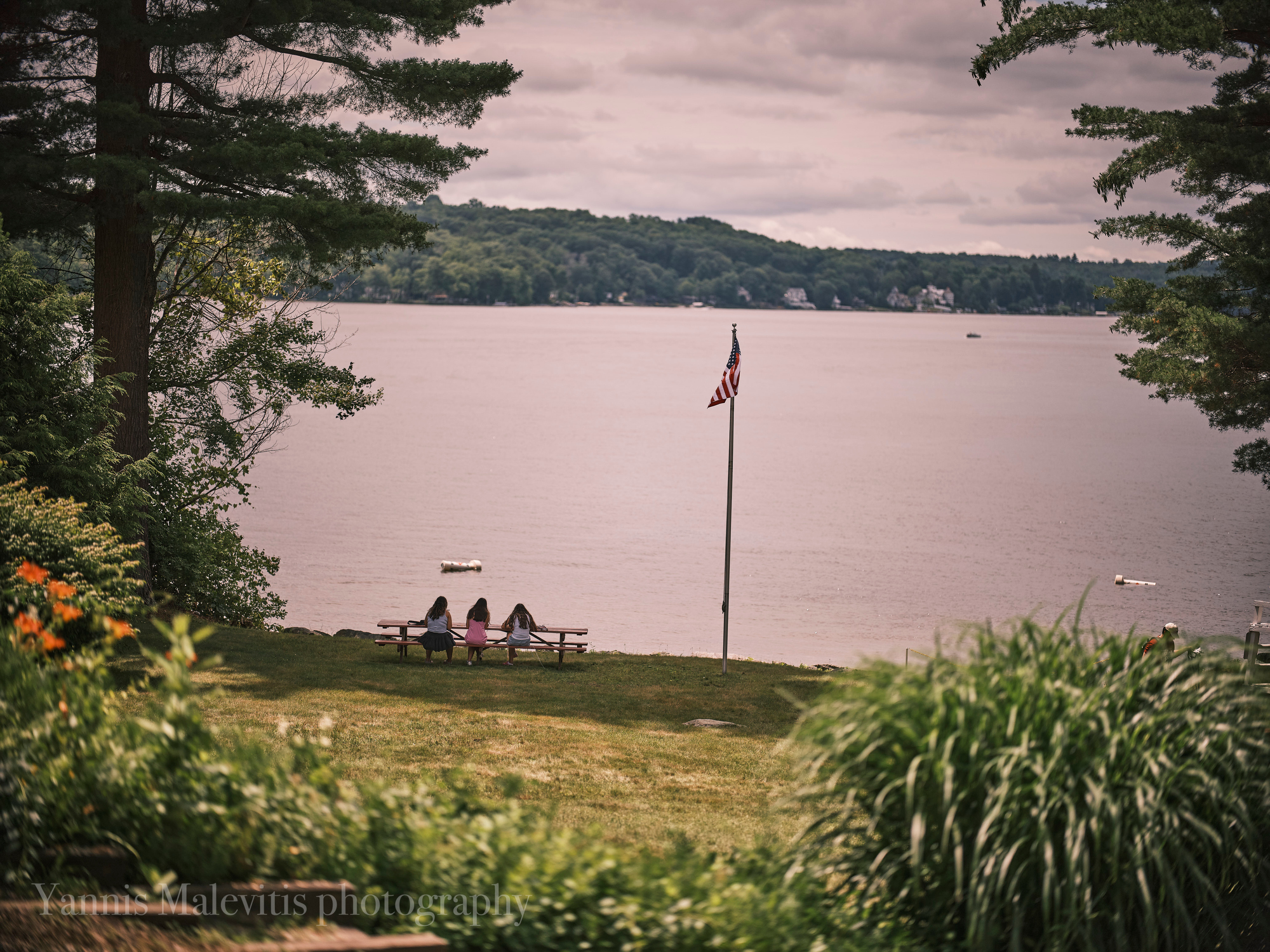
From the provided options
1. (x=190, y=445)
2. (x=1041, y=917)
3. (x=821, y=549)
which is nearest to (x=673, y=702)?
(x=1041, y=917)

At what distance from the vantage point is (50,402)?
11727 mm

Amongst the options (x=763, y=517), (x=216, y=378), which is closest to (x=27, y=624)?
(x=216, y=378)

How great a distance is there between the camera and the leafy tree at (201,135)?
45.1 feet

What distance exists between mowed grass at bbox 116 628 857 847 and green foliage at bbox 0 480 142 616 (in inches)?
58.2

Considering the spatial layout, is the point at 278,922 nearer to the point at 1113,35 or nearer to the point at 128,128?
the point at 128,128

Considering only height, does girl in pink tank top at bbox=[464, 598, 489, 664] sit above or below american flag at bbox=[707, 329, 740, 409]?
below

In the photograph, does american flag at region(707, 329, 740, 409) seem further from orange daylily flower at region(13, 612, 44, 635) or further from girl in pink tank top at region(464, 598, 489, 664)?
orange daylily flower at region(13, 612, 44, 635)

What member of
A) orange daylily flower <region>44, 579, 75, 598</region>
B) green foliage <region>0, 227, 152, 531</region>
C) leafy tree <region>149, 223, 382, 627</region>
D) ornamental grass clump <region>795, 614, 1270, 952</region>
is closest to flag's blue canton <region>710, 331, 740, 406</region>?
leafy tree <region>149, 223, 382, 627</region>

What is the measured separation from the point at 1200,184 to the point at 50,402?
58.4 feet

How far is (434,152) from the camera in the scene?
14953mm

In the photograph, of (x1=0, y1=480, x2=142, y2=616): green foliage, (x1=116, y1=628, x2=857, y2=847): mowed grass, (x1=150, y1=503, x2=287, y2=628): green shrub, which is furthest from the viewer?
(x1=150, y1=503, x2=287, y2=628): green shrub

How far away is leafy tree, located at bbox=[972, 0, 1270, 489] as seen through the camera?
523 inches

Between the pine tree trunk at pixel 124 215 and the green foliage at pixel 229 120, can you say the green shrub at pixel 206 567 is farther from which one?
the green foliage at pixel 229 120

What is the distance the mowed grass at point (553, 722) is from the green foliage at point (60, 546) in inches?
58.2
